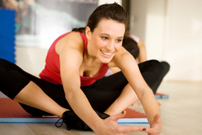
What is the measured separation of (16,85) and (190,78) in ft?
17.0

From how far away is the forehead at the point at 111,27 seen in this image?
4.19 feet

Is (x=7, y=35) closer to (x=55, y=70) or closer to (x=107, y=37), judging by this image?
(x=55, y=70)

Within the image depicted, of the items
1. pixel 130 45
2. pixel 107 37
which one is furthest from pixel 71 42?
pixel 130 45

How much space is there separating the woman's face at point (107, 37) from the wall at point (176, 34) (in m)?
5.04

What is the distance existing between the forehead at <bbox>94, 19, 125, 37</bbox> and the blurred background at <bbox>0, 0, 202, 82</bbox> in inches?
161

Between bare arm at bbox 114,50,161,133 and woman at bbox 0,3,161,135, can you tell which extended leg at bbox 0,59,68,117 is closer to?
woman at bbox 0,3,161,135

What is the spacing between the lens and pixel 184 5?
6.07 metres

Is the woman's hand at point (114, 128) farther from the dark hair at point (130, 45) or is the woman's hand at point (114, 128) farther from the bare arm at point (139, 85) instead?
the dark hair at point (130, 45)

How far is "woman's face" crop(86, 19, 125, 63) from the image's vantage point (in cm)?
128

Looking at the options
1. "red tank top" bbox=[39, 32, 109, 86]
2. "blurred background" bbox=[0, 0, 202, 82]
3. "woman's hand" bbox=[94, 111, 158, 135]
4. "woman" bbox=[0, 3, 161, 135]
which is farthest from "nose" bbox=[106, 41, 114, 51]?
"blurred background" bbox=[0, 0, 202, 82]

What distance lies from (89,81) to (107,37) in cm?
53

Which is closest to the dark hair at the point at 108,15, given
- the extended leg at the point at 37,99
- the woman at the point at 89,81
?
the woman at the point at 89,81

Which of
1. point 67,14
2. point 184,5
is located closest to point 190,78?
point 184,5

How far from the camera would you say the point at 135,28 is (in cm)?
677
